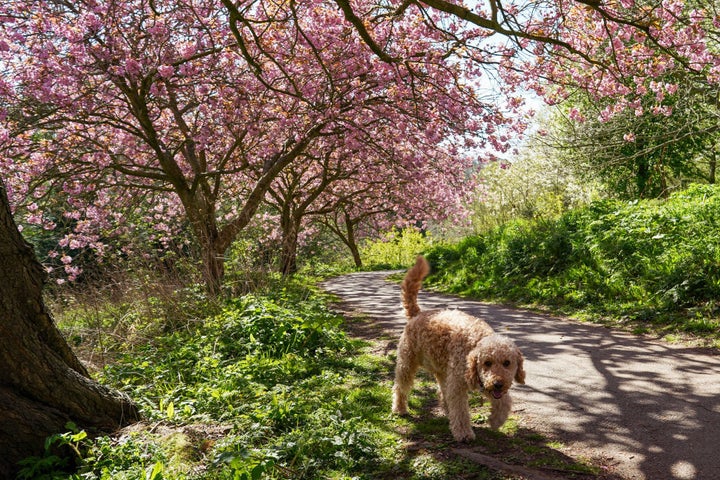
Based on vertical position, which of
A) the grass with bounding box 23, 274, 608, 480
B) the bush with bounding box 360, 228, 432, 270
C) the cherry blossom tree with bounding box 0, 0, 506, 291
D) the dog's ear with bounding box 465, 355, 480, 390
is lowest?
the grass with bounding box 23, 274, 608, 480

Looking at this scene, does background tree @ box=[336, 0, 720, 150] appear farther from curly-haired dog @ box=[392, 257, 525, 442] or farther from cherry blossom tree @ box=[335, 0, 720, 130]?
curly-haired dog @ box=[392, 257, 525, 442]

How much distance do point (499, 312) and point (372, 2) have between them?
5560mm

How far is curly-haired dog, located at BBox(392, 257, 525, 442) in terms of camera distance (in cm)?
347

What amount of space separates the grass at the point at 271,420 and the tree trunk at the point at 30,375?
165 mm

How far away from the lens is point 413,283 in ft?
15.0

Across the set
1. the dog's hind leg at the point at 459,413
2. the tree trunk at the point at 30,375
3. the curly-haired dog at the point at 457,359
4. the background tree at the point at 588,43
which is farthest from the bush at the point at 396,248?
the tree trunk at the point at 30,375

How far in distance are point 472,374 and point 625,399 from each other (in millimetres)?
1552

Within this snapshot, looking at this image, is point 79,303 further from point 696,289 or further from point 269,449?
point 696,289

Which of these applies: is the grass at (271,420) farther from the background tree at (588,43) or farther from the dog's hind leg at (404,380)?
the background tree at (588,43)

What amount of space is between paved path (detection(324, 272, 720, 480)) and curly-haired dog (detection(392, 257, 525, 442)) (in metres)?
0.64

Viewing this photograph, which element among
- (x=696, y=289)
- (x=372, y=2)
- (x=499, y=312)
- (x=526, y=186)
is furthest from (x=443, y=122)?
(x=526, y=186)

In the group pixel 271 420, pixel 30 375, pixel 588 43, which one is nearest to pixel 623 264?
pixel 588 43

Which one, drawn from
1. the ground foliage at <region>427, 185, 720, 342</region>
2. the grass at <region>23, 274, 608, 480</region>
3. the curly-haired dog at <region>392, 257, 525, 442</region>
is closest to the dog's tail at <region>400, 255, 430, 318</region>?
the curly-haired dog at <region>392, 257, 525, 442</region>

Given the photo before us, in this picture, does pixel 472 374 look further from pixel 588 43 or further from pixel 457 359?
pixel 588 43
